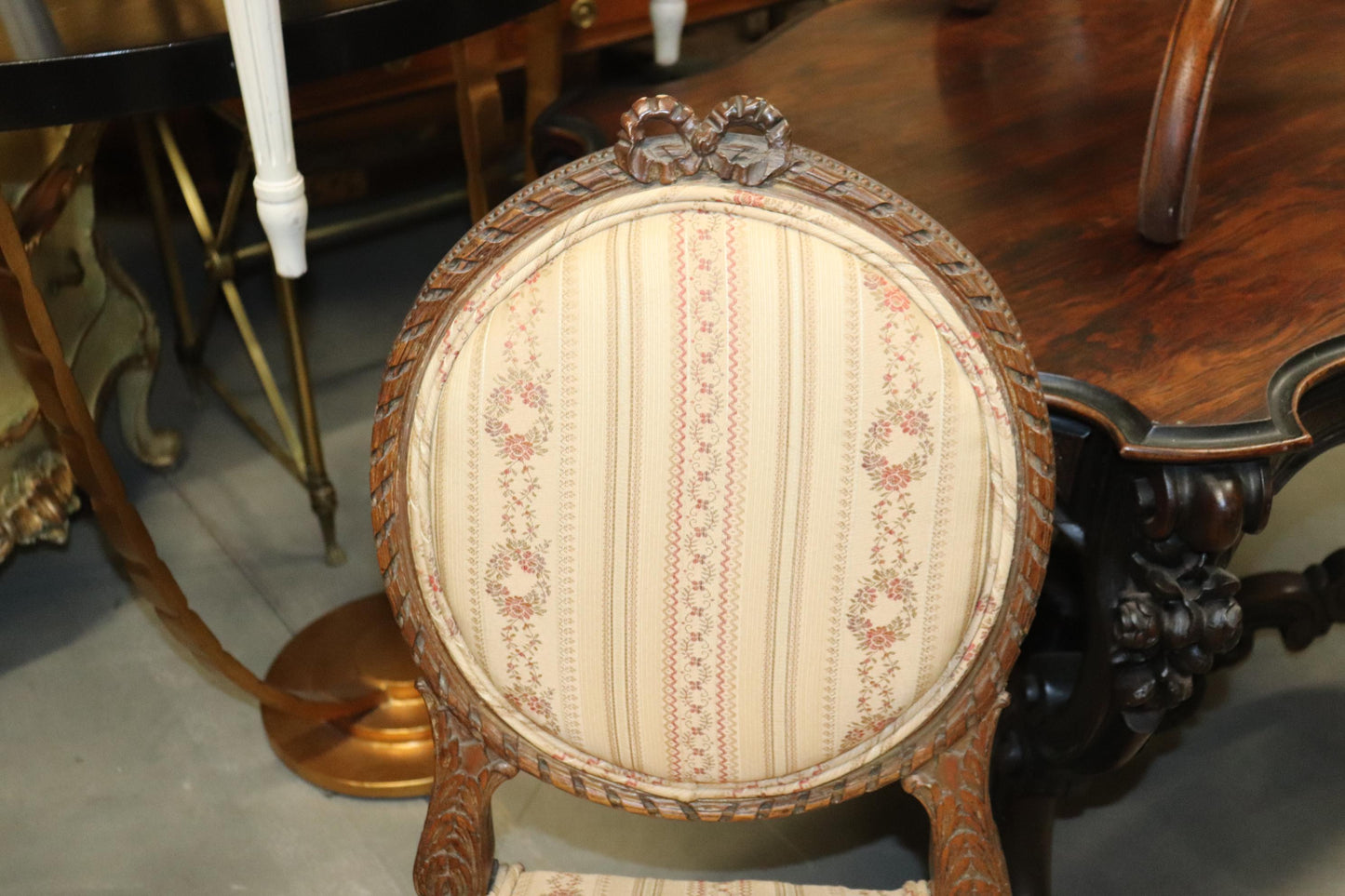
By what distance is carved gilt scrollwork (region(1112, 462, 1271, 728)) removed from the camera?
870 millimetres

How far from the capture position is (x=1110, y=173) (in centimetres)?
114

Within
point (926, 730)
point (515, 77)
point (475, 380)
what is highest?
point (475, 380)

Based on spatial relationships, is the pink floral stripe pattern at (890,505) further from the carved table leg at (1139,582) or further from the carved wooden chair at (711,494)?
the carved table leg at (1139,582)

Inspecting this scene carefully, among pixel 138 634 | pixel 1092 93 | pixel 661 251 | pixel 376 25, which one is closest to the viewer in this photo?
pixel 661 251

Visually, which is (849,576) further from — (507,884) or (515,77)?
(515,77)

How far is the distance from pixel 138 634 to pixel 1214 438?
Result: 130cm

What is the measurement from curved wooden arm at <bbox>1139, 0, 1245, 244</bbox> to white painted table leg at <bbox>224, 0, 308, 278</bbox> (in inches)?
24.6

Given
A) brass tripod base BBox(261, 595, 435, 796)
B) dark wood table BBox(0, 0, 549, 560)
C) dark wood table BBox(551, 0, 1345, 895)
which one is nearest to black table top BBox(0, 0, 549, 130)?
dark wood table BBox(0, 0, 549, 560)

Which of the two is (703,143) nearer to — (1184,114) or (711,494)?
(711,494)

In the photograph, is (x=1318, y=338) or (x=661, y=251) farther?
(x=1318, y=338)

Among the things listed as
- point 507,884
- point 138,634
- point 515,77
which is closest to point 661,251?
point 507,884

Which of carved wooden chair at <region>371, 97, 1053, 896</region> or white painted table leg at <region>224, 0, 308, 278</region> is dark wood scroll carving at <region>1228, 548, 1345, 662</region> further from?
white painted table leg at <region>224, 0, 308, 278</region>

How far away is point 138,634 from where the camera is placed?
165 centimetres

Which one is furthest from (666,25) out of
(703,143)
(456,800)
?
(456,800)
